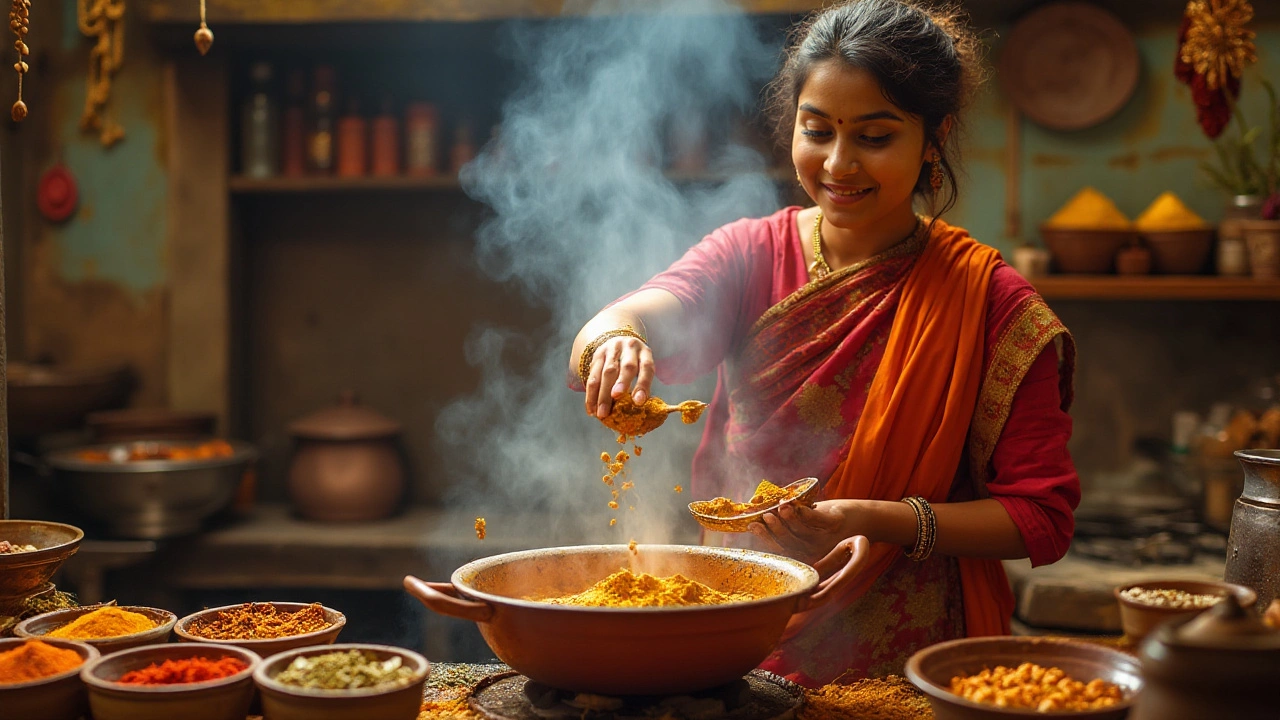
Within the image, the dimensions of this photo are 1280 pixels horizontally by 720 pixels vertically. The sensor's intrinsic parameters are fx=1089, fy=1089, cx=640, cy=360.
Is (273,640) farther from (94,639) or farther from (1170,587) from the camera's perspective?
(1170,587)

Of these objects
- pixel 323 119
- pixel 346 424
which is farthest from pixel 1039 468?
pixel 323 119

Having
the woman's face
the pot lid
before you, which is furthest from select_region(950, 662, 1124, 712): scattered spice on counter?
the pot lid

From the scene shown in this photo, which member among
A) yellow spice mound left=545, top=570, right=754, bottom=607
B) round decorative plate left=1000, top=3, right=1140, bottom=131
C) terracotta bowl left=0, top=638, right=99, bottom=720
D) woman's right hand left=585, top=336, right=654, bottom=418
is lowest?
terracotta bowl left=0, top=638, right=99, bottom=720

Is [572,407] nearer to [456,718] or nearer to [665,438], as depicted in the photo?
[665,438]

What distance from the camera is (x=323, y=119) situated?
5.00 meters

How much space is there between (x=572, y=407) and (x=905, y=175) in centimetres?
294

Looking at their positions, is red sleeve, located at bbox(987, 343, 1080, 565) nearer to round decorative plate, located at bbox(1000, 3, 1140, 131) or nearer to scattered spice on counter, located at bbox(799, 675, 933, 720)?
scattered spice on counter, located at bbox(799, 675, 933, 720)

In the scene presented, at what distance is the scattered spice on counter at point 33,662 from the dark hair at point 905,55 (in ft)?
5.77

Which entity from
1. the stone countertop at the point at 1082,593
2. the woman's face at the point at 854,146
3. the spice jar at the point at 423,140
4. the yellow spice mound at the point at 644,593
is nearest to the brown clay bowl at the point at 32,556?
the yellow spice mound at the point at 644,593

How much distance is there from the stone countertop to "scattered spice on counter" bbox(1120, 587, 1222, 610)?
2.17m

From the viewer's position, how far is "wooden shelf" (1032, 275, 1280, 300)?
4.26 meters

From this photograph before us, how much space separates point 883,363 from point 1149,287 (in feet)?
8.13

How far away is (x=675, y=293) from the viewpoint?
7.91ft

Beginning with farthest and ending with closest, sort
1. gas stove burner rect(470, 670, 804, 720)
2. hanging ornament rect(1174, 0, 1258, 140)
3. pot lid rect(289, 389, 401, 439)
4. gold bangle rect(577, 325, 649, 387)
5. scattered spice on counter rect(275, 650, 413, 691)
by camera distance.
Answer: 1. pot lid rect(289, 389, 401, 439)
2. hanging ornament rect(1174, 0, 1258, 140)
3. gold bangle rect(577, 325, 649, 387)
4. gas stove burner rect(470, 670, 804, 720)
5. scattered spice on counter rect(275, 650, 413, 691)
